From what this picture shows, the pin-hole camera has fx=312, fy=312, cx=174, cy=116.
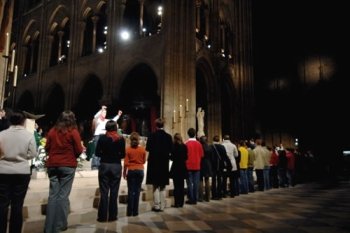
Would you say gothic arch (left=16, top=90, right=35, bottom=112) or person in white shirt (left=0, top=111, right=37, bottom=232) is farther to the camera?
gothic arch (left=16, top=90, right=35, bottom=112)

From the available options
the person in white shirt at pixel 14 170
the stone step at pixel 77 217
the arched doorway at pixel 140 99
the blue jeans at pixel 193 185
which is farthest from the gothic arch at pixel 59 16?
the person in white shirt at pixel 14 170

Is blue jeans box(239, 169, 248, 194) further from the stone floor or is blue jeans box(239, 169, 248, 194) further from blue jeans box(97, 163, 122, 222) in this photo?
blue jeans box(97, 163, 122, 222)

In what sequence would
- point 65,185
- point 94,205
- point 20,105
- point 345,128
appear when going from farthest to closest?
1. point 20,105
2. point 345,128
3. point 94,205
4. point 65,185

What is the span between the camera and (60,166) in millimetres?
3695

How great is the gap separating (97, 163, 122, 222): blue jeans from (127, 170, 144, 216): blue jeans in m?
0.47

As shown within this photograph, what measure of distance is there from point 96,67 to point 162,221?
15.9 meters

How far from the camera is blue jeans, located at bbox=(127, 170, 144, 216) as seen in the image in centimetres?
518

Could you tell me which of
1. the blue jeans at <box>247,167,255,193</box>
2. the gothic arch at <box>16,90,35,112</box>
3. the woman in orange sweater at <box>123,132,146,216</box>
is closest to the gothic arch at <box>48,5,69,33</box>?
the gothic arch at <box>16,90,35,112</box>

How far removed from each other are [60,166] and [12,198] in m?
0.61

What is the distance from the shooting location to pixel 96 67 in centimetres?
1925

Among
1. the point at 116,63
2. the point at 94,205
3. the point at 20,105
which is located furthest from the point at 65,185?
the point at 20,105

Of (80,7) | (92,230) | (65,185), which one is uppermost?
(80,7)

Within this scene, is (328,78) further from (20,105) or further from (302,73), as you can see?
(20,105)

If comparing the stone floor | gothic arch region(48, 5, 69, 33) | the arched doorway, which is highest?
gothic arch region(48, 5, 69, 33)
